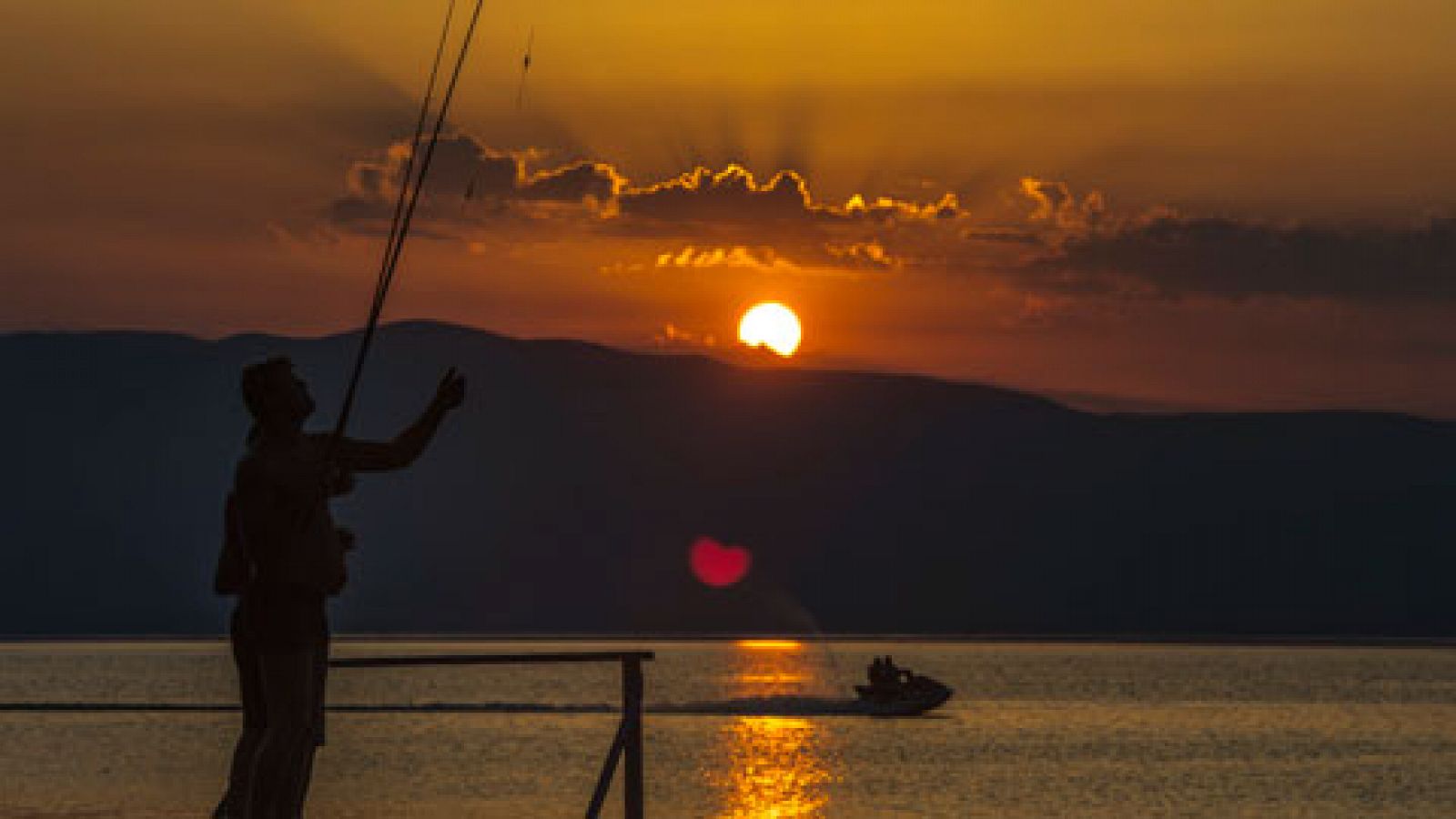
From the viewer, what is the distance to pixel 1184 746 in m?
95.6

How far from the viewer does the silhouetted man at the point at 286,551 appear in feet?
32.9

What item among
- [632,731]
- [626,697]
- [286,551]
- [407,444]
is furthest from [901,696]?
[407,444]

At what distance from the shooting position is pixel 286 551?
1010 centimetres

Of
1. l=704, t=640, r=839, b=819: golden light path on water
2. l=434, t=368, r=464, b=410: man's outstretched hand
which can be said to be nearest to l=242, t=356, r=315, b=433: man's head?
l=434, t=368, r=464, b=410: man's outstretched hand

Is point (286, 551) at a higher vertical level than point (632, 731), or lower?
higher

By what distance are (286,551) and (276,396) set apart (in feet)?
1.85

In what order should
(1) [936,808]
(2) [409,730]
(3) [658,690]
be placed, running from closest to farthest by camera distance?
(1) [936,808]
(2) [409,730]
(3) [658,690]

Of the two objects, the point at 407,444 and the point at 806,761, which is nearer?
the point at 407,444

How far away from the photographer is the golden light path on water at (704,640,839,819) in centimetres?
5512

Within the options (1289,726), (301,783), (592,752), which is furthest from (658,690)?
(301,783)

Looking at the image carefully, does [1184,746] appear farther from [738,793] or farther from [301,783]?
[301,783]

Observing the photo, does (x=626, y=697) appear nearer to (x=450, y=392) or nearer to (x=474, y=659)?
(x=474, y=659)

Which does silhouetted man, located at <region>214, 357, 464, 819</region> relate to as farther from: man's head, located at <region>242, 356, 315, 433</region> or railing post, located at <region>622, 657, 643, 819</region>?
railing post, located at <region>622, 657, 643, 819</region>

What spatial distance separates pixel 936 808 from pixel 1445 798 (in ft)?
55.0
